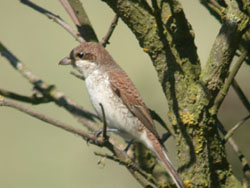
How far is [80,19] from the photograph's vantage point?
270 cm

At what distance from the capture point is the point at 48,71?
718 cm

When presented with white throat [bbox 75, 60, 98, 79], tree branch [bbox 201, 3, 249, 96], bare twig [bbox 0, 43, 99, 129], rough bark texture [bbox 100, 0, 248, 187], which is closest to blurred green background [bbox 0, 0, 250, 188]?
white throat [bbox 75, 60, 98, 79]

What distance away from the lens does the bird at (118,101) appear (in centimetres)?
300

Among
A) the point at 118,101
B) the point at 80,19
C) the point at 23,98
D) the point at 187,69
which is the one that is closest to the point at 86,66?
the point at 118,101

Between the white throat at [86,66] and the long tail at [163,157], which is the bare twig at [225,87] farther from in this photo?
the white throat at [86,66]

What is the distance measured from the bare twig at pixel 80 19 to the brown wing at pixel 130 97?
48cm

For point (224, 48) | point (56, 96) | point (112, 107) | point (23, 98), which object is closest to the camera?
point (224, 48)

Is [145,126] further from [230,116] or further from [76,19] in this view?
[76,19]

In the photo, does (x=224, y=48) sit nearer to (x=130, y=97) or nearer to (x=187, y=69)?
(x=187, y=69)

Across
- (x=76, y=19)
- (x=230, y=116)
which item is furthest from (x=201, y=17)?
(x=76, y=19)

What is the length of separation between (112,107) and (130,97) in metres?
0.17

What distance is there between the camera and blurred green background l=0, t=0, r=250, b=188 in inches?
250

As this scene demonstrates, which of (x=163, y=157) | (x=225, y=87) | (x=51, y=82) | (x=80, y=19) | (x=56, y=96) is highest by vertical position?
(x=80, y=19)

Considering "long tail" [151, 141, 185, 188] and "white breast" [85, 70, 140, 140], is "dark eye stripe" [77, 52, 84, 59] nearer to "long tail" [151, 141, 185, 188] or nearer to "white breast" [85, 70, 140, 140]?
"white breast" [85, 70, 140, 140]
